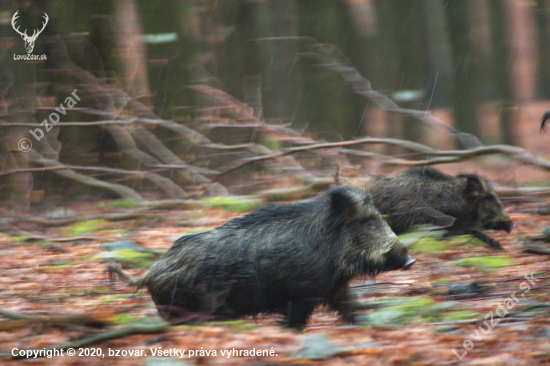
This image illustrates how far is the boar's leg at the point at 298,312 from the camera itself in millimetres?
4828

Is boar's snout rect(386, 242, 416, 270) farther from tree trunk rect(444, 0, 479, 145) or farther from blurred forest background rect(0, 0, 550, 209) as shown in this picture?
tree trunk rect(444, 0, 479, 145)

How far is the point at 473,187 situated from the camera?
26.4ft

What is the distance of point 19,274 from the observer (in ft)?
23.0

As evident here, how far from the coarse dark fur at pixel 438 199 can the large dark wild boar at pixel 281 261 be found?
2.49 metres

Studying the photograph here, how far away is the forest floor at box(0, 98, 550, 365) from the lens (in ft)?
12.3

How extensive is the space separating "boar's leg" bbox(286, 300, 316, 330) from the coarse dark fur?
10.3ft

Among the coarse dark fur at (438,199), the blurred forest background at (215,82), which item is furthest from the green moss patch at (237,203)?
the coarse dark fur at (438,199)

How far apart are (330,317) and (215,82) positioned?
8.61 meters

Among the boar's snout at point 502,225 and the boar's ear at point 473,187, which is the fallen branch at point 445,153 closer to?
the boar's ear at point 473,187

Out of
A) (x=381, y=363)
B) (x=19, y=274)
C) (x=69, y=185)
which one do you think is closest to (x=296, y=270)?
(x=381, y=363)

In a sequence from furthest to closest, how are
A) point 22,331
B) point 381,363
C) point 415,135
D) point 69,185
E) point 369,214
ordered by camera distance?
point 415,135, point 69,185, point 369,214, point 22,331, point 381,363

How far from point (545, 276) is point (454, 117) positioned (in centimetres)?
937

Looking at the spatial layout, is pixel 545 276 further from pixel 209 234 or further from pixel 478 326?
pixel 209 234

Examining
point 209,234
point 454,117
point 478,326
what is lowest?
point 478,326
